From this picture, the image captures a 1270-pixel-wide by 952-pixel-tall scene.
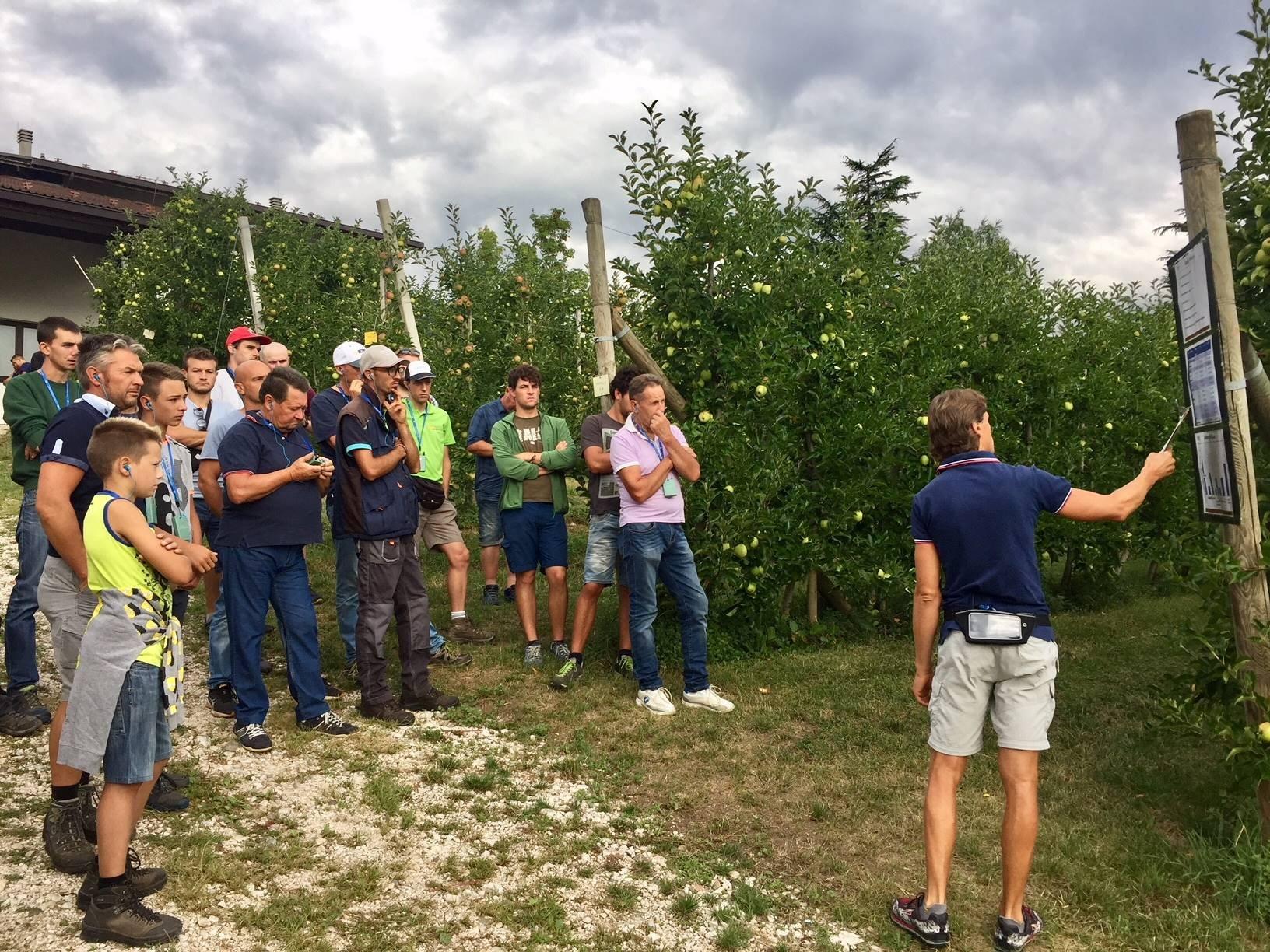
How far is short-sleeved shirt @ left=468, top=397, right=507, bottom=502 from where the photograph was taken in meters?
7.46

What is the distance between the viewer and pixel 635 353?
250 inches

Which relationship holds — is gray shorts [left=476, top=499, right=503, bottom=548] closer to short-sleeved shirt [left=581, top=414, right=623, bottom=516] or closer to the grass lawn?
the grass lawn

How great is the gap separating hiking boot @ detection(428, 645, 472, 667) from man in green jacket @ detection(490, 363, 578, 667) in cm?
41

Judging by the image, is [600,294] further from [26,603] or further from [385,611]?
[26,603]

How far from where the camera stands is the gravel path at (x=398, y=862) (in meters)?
3.23

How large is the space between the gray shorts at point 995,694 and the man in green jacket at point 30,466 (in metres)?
4.37

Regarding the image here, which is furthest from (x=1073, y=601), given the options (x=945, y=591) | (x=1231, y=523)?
(x=945, y=591)

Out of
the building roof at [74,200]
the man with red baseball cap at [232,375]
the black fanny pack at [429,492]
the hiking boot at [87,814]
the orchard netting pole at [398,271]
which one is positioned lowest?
the hiking boot at [87,814]

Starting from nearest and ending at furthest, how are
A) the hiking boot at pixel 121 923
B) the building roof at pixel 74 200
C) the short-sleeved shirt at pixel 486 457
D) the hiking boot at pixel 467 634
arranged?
the hiking boot at pixel 121 923 < the hiking boot at pixel 467 634 < the short-sleeved shirt at pixel 486 457 < the building roof at pixel 74 200

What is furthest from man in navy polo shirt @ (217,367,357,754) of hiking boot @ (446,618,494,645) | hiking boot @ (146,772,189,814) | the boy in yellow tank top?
hiking boot @ (446,618,494,645)

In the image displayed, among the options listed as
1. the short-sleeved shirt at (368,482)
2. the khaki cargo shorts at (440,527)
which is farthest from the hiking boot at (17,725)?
the khaki cargo shorts at (440,527)

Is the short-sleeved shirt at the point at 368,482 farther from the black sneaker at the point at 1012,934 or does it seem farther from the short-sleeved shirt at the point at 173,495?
the black sneaker at the point at 1012,934

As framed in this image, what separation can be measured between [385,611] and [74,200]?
14829 millimetres

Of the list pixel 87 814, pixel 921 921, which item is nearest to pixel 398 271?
pixel 87 814
